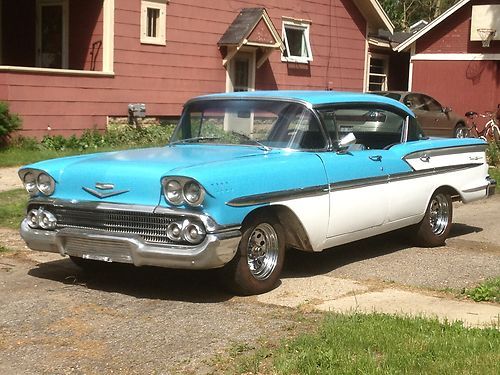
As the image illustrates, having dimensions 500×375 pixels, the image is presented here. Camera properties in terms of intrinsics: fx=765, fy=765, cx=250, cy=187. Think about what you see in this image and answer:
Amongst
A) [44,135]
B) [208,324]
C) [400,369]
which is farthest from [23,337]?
[44,135]

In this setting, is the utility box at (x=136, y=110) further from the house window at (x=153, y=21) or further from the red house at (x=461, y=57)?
the red house at (x=461, y=57)

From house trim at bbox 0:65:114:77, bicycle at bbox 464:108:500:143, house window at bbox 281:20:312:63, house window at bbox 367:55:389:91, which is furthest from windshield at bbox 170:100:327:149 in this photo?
A: house window at bbox 367:55:389:91

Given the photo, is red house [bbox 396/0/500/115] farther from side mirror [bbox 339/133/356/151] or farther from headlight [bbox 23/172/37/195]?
headlight [bbox 23/172/37/195]

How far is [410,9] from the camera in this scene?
1914 inches

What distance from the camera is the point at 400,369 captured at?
4094mm

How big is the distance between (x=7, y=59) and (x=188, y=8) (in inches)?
174

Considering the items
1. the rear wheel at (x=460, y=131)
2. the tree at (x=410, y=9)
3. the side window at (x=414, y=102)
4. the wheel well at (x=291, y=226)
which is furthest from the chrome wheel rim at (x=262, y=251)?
the tree at (x=410, y=9)

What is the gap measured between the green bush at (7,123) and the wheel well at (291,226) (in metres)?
8.81

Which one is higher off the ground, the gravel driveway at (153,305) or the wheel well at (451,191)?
the wheel well at (451,191)

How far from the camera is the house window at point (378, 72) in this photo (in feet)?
85.8

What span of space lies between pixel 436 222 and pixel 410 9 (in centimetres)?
4308

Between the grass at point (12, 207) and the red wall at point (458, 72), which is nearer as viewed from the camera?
the grass at point (12, 207)

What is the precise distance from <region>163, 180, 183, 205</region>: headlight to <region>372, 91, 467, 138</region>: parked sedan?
1544cm

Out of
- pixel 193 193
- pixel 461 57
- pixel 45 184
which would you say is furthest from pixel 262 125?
pixel 461 57
